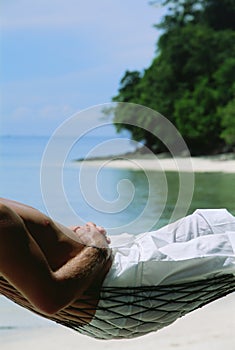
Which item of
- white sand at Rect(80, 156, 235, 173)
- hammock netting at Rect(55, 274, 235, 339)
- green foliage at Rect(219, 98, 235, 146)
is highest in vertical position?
green foliage at Rect(219, 98, 235, 146)

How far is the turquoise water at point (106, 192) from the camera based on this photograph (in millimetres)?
1504

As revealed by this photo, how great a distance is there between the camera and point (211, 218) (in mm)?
1320

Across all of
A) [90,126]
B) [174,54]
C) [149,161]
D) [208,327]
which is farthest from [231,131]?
[90,126]

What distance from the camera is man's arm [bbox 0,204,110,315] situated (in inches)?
41.2

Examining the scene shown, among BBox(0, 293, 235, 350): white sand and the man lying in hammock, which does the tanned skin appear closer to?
the man lying in hammock

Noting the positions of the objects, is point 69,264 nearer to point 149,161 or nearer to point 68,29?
point 149,161

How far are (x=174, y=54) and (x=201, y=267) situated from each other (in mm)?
18288

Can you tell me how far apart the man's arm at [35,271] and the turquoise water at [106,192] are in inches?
5.2

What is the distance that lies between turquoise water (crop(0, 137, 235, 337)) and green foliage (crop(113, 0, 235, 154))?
2681 millimetres

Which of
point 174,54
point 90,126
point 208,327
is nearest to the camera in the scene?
Result: point 90,126

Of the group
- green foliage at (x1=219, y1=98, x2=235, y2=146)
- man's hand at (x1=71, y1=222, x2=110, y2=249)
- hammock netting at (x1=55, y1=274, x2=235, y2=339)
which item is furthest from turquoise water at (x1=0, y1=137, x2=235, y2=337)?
green foliage at (x1=219, y1=98, x2=235, y2=146)

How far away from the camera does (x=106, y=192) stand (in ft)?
14.4

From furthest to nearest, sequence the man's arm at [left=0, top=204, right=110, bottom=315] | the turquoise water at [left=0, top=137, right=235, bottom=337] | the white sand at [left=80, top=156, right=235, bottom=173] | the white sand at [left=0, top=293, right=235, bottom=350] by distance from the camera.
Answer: the white sand at [left=80, top=156, right=235, bottom=173], the white sand at [left=0, top=293, right=235, bottom=350], the turquoise water at [left=0, top=137, right=235, bottom=337], the man's arm at [left=0, top=204, right=110, bottom=315]

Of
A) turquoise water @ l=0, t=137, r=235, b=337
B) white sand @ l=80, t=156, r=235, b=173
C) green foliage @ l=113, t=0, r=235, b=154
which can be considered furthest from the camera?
green foliage @ l=113, t=0, r=235, b=154
